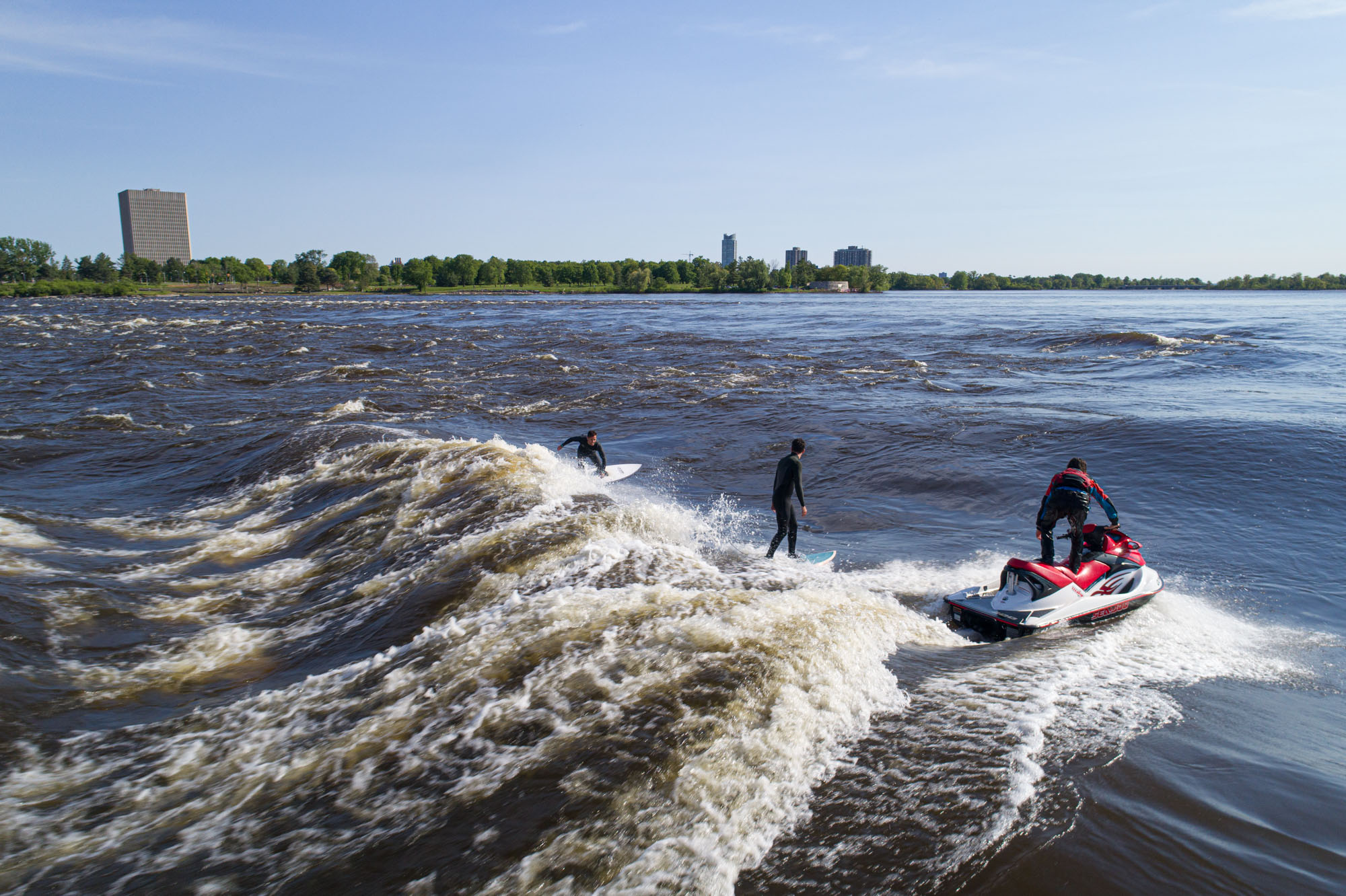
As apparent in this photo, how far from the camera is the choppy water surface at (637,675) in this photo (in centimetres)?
508

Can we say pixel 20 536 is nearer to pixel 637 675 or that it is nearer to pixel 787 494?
pixel 637 675

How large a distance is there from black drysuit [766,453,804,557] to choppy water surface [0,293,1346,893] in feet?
2.57

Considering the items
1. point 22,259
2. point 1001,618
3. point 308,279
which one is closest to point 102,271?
point 22,259

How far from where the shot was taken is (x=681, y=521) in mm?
13820

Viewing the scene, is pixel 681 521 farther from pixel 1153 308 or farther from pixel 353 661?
pixel 1153 308

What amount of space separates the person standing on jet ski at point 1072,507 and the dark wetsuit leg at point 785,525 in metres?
3.77

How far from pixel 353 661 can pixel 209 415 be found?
21.1 meters

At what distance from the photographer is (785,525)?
1220 centimetres

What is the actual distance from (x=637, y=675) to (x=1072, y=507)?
6.69 m

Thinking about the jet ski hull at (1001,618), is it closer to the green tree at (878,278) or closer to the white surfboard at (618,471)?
the white surfboard at (618,471)

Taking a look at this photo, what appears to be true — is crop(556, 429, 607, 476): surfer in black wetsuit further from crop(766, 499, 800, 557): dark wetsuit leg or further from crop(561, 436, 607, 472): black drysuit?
crop(766, 499, 800, 557): dark wetsuit leg

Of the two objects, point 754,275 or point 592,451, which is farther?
point 754,275

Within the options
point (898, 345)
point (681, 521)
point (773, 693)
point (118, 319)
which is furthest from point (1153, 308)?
point (118, 319)

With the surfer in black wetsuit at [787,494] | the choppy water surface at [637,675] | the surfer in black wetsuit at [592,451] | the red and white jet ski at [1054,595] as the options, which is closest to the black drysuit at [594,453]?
the surfer in black wetsuit at [592,451]
